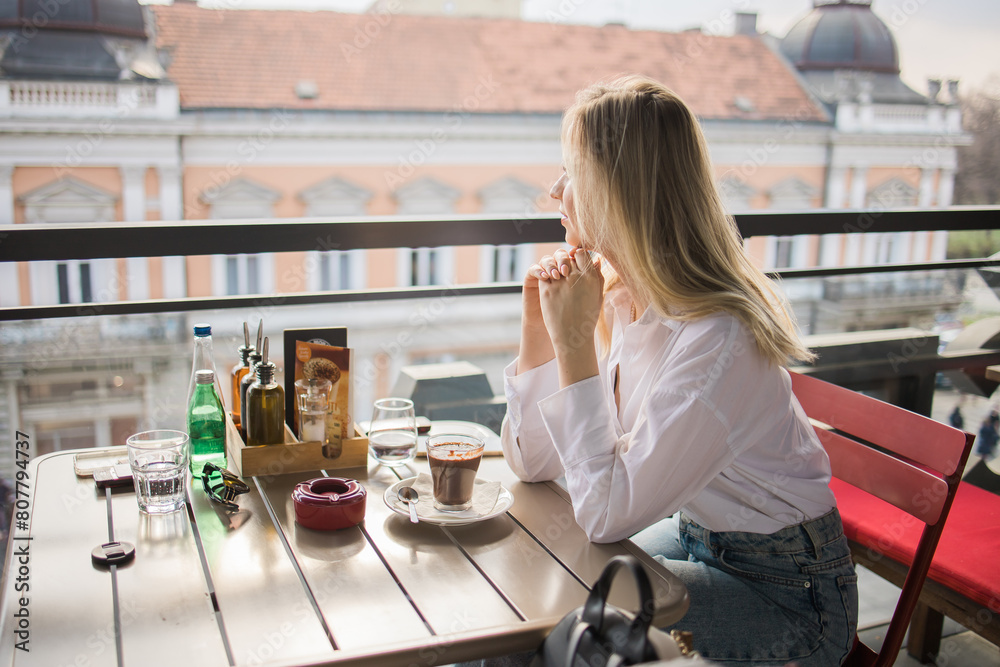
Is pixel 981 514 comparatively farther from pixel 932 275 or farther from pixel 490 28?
pixel 490 28

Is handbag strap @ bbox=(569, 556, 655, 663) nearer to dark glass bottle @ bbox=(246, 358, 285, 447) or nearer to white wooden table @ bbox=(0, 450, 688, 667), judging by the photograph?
white wooden table @ bbox=(0, 450, 688, 667)

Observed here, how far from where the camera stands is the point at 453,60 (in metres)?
27.0

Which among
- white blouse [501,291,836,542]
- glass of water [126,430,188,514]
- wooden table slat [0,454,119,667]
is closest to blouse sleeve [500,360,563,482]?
white blouse [501,291,836,542]

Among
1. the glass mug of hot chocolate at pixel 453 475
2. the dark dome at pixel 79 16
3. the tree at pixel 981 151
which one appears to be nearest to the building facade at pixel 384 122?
the dark dome at pixel 79 16

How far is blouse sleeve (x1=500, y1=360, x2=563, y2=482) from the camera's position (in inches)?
47.5

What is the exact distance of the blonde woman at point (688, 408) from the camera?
1.01 meters

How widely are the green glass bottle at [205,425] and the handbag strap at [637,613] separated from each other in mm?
702

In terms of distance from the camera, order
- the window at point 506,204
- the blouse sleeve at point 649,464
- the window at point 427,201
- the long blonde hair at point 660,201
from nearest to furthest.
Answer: the blouse sleeve at point 649,464 → the long blonde hair at point 660,201 → the window at point 506,204 → the window at point 427,201

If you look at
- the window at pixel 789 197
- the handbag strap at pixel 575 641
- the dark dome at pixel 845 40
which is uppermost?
the dark dome at pixel 845 40

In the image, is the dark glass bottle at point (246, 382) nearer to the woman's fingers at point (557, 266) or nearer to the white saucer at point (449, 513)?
the white saucer at point (449, 513)

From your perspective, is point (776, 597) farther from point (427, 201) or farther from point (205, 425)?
point (427, 201)

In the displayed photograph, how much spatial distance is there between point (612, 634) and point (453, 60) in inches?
1104

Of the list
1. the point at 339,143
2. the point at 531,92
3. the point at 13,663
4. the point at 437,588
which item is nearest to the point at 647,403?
the point at 437,588

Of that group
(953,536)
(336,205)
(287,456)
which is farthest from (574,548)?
(336,205)
